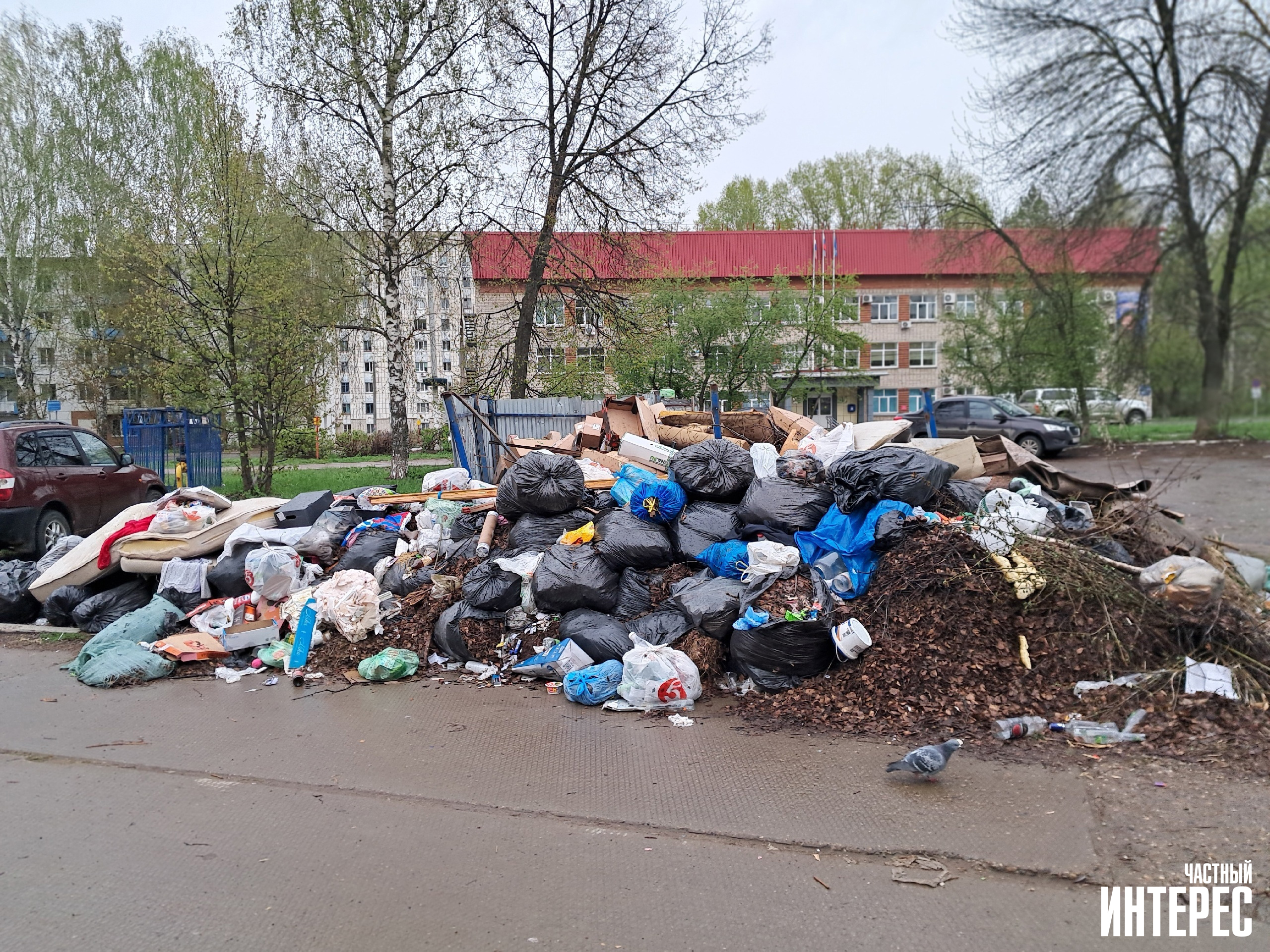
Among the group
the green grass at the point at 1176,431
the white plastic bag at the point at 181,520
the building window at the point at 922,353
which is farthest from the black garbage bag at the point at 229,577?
the building window at the point at 922,353

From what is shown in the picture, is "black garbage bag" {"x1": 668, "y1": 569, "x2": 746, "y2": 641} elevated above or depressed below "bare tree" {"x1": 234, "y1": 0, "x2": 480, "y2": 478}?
below

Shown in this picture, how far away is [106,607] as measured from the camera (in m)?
6.71

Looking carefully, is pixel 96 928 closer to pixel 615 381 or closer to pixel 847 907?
pixel 847 907

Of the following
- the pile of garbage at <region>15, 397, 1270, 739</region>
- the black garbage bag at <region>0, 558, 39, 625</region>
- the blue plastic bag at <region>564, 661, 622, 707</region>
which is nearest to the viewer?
the pile of garbage at <region>15, 397, 1270, 739</region>

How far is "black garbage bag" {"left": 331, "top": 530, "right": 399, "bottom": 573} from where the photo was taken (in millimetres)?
6750

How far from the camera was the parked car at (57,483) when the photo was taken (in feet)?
27.0

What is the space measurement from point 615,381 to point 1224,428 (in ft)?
49.3

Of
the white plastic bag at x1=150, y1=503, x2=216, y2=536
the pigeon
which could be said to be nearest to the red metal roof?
the white plastic bag at x1=150, y1=503, x2=216, y2=536

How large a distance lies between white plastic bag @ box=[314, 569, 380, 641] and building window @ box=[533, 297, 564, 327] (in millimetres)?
9756

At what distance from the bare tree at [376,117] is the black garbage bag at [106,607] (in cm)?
743

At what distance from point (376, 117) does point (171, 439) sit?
21.5ft

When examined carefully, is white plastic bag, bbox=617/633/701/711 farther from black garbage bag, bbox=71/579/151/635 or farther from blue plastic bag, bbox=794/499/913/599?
black garbage bag, bbox=71/579/151/635

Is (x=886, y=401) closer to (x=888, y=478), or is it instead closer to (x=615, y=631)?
(x=888, y=478)

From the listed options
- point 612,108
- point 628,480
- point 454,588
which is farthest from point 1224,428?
point 454,588
